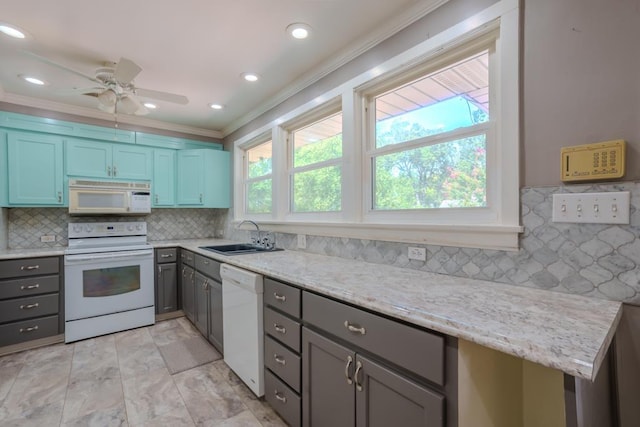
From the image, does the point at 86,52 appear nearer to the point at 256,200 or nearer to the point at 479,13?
the point at 256,200

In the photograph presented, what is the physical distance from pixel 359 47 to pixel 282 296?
1769 mm

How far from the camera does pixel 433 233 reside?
1663 millimetres

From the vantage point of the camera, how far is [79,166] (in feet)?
10.6

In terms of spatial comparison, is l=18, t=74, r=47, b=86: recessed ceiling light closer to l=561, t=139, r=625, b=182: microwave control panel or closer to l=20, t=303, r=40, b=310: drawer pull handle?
l=20, t=303, r=40, b=310: drawer pull handle

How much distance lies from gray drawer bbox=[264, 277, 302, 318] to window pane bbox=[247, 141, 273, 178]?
1.84 m

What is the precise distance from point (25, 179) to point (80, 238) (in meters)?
0.76

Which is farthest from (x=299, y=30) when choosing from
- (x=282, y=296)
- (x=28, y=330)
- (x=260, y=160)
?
(x=28, y=330)

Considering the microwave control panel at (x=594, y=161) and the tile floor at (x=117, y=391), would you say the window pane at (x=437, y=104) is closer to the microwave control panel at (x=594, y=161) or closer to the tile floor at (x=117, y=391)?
the microwave control panel at (x=594, y=161)

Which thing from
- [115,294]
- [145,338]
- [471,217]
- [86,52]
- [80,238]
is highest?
[86,52]

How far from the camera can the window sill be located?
137 cm

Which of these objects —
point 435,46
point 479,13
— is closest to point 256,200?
point 435,46

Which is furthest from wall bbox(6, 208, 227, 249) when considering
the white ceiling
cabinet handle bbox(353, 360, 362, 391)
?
cabinet handle bbox(353, 360, 362, 391)

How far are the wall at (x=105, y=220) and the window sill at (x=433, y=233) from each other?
2489 mm

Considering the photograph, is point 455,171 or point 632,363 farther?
point 455,171
